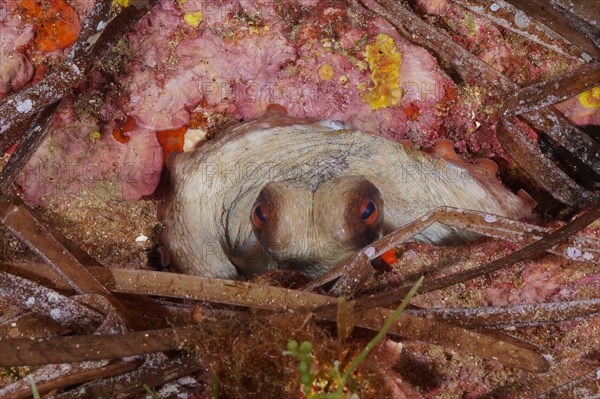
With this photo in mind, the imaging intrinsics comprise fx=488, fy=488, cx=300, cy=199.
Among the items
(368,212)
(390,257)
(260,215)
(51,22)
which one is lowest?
(390,257)

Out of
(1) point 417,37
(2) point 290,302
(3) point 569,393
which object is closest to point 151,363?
(2) point 290,302

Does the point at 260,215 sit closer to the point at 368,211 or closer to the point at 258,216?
the point at 258,216

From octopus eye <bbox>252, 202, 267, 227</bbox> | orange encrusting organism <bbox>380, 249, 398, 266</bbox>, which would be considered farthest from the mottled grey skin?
orange encrusting organism <bbox>380, 249, 398, 266</bbox>

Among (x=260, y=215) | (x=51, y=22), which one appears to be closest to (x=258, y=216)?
(x=260, y=215)

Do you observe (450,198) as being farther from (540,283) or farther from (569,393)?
(569,393)

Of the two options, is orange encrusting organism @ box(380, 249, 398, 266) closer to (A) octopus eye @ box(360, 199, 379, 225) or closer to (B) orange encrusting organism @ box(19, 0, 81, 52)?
(A) octopus eye @ box(360, 199, 379, 225)

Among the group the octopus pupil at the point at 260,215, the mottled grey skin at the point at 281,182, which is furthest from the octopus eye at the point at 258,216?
the mottled grey skin at the point at 281,182

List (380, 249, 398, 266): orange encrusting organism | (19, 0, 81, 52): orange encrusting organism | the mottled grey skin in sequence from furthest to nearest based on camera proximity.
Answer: the mottled grey skin, (19, 0, 81, 52): orange encrusting organism, (380, 249, 398, 266): orange encrusting organism
